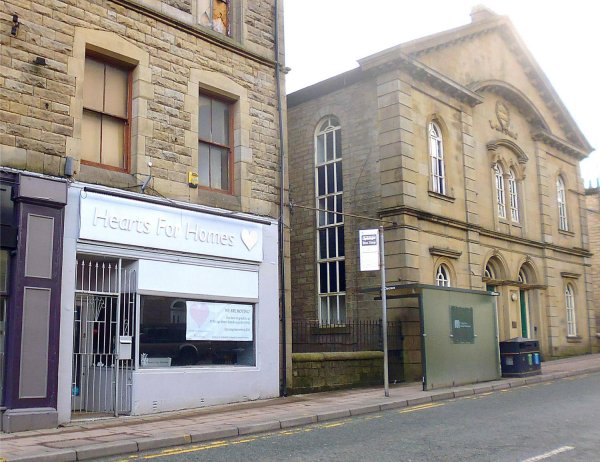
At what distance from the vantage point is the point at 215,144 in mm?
14148

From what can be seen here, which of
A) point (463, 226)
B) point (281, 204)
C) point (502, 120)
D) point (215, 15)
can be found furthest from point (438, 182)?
point (215, 15)

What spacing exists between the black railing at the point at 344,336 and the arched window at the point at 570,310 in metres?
12.4

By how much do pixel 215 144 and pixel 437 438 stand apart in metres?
7.74

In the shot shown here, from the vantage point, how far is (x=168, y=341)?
1245cm

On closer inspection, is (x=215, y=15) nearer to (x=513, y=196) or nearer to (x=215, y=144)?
(x=215, y=144)

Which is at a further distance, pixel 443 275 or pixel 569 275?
pixel 569 275

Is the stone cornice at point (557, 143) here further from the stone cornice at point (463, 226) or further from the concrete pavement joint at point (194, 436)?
the concrete pavement joint at point (194, 436)

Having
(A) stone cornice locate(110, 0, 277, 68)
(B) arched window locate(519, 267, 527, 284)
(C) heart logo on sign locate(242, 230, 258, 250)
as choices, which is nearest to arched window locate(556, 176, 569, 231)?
(B) arched window locate(519, 267, 527, 284)

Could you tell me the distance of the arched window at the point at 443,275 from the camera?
20.7 m

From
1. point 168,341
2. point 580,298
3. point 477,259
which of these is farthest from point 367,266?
point 580,298

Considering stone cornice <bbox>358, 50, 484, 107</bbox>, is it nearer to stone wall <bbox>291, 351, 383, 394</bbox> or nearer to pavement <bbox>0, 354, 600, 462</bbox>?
stone wall <bbox>291, 351, 383, 394</bbox>

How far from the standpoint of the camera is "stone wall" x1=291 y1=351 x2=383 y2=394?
14.9 m

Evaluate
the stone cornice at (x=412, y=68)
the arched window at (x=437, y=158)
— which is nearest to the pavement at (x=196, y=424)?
the arched window at (x=437, y=158)

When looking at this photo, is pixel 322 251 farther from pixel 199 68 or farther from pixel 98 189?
pixel 98 189
